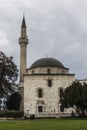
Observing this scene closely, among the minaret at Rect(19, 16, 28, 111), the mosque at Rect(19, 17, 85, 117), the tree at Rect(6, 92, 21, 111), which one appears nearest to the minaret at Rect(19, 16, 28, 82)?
the minaret at Rect(19, 16, 28, 111)

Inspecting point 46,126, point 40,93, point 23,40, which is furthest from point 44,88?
point 46,126

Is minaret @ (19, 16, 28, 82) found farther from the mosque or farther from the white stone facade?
the white stone facade

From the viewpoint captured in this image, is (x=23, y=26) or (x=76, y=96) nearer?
(x=76, y=96)

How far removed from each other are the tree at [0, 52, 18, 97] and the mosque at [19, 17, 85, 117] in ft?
9.03

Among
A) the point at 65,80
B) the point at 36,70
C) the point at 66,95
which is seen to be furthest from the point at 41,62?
the point at 66,95

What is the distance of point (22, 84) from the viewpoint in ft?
218

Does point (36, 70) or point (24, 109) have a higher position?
point (36, 70)

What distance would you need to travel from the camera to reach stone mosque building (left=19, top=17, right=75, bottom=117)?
199 feet

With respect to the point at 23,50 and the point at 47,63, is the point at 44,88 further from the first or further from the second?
the point at 23,50

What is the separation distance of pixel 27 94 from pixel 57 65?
26.3 feet

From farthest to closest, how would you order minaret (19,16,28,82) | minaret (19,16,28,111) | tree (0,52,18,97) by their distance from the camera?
minaret (19,16,28,82) → minaret (19,16,28,111) → tree (0,52,18,97)

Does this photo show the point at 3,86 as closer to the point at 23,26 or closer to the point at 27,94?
the point at 27,94

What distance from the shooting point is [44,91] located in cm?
6175

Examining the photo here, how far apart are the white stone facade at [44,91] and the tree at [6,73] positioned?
288 centimetres
